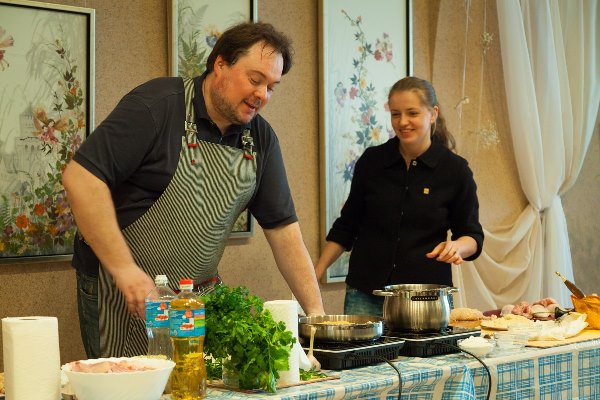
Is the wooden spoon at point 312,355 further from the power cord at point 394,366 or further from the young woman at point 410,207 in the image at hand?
the young woman at point 410,207

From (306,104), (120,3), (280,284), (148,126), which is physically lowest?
(280,284)

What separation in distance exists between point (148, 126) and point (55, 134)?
40.0 inches

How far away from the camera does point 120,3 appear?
362 centimetres

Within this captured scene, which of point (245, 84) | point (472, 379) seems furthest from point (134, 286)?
point (472, 379)

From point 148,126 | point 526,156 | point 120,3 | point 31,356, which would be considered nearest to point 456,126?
point 526,156

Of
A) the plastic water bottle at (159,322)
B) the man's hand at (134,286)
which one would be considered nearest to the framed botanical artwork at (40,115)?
the man's hand at (134,286)

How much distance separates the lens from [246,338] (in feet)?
6.48

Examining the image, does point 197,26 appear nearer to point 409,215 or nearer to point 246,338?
point 409,215

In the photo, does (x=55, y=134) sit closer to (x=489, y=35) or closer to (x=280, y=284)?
(x=280, y=284)

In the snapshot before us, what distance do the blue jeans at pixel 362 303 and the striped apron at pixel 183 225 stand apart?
1072mm

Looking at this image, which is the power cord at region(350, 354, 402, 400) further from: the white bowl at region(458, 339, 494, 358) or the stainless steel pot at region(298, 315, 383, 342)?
the white bowl at region(458, 339, 494, 358)

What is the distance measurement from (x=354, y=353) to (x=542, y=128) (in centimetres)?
328

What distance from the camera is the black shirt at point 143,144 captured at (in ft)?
8.21

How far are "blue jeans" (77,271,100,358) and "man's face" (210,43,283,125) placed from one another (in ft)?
2.15
